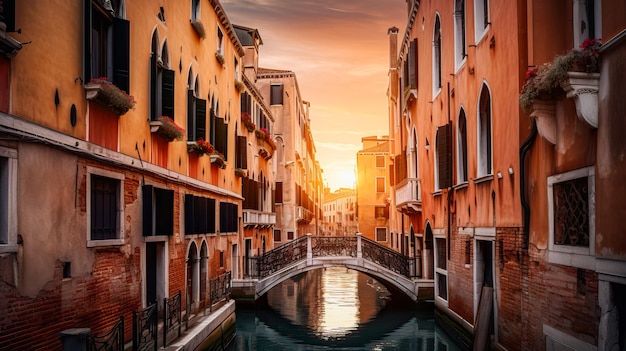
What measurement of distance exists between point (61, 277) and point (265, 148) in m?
17.0

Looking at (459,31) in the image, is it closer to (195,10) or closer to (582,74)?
(195,10)

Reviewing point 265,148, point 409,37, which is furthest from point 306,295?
point 409,37

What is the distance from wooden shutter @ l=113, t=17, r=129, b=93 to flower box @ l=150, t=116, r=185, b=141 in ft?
5.49

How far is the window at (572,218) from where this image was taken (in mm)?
6625

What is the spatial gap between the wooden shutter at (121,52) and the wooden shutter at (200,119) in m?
4.42

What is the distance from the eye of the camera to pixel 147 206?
930 cm

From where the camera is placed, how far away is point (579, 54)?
21.1 feet

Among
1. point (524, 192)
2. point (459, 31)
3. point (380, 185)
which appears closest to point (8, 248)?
point (524, 192)

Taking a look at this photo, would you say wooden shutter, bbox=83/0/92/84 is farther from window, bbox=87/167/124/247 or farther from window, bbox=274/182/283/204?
window, bbox=274/182/283/204

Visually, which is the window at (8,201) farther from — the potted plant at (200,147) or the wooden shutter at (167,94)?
the potted plant at (200,147)

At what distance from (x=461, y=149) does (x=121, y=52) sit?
6.68m

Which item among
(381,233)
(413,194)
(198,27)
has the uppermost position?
(198,27)

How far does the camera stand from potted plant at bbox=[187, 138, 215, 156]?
12070mm

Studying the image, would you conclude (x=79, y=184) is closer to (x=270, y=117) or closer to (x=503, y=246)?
(x=503, y=246)
